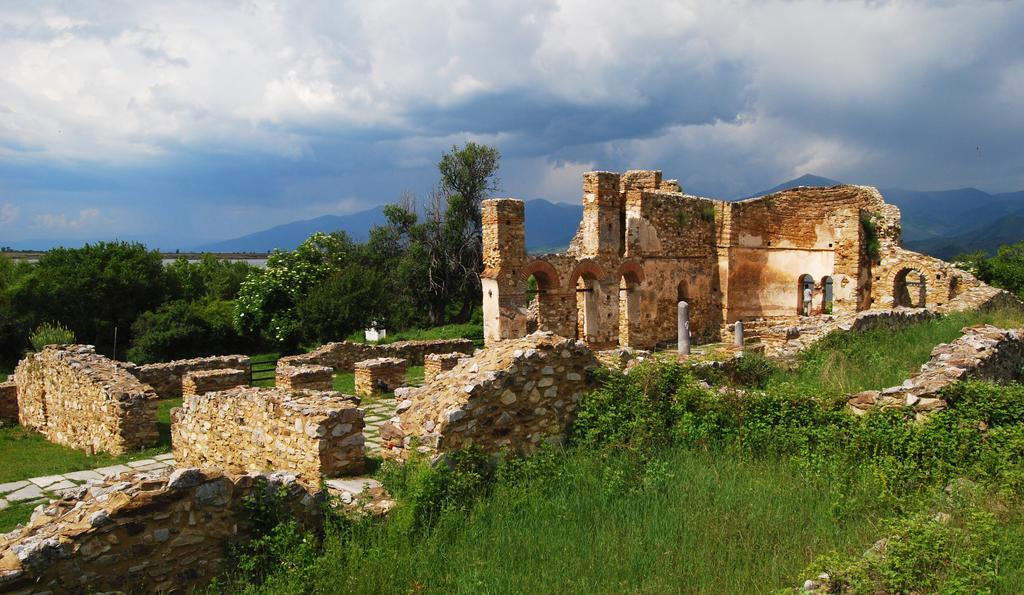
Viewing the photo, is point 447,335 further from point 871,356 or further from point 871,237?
point 871,356

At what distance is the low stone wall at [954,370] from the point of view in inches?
275

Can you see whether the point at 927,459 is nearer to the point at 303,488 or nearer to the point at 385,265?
the point at 303,488

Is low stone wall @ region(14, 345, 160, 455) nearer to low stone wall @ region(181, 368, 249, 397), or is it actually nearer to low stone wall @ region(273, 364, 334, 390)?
low stone wall @ region(181, 368, 249, 397)

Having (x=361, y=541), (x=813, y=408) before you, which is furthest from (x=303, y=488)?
(x=813, y=408)

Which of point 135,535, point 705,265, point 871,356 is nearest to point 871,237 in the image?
point 705,265

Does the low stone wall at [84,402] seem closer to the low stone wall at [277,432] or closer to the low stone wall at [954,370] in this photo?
the low stone wall at [277,432]

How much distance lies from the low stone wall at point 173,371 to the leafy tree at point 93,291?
21.5 m

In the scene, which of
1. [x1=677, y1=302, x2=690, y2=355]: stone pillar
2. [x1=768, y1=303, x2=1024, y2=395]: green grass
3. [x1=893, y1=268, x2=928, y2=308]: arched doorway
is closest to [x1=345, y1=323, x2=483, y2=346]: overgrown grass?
[x1=677, y1=302, x2=690, y2=355]: stone pillar

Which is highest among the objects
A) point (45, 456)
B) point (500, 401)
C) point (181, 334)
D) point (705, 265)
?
point (705, 265)

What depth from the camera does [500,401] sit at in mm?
6930

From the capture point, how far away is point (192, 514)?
196 inches

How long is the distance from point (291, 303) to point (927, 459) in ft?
101

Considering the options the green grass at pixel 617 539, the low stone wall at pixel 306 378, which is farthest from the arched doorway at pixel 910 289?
the green grass at pixel 617 539

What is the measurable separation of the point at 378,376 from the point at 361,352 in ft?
17.6
